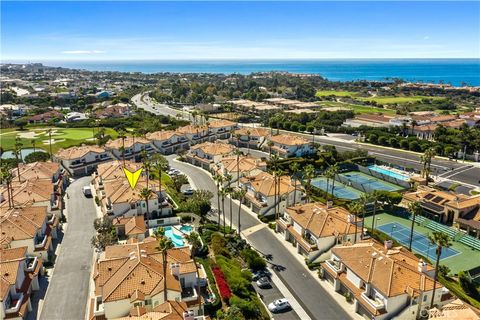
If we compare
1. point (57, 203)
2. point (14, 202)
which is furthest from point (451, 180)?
point (14, 202)

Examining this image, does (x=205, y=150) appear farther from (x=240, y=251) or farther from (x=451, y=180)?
(x=451, y=180)

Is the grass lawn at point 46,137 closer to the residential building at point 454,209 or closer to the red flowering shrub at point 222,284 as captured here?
the red flowering shrub at point 222,284

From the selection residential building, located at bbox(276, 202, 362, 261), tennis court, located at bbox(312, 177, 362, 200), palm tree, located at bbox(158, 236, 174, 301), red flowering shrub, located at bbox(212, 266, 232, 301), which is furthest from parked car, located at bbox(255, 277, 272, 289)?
tennis court, located at bbox(312, 177, 362, 200)

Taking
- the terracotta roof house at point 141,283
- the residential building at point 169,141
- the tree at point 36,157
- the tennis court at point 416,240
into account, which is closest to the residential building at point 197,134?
the residential building at point 169,141

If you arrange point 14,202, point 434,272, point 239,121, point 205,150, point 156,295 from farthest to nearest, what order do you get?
point 239,121
point 205,150
point 14,202
point 434,272
point 156,295

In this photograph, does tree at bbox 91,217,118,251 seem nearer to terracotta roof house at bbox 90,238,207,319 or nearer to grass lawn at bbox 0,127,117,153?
terracotta roof house at bbox 90,238,207,319

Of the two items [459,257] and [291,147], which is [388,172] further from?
[459,257]

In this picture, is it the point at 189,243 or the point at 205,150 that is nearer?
the point at 189,243
